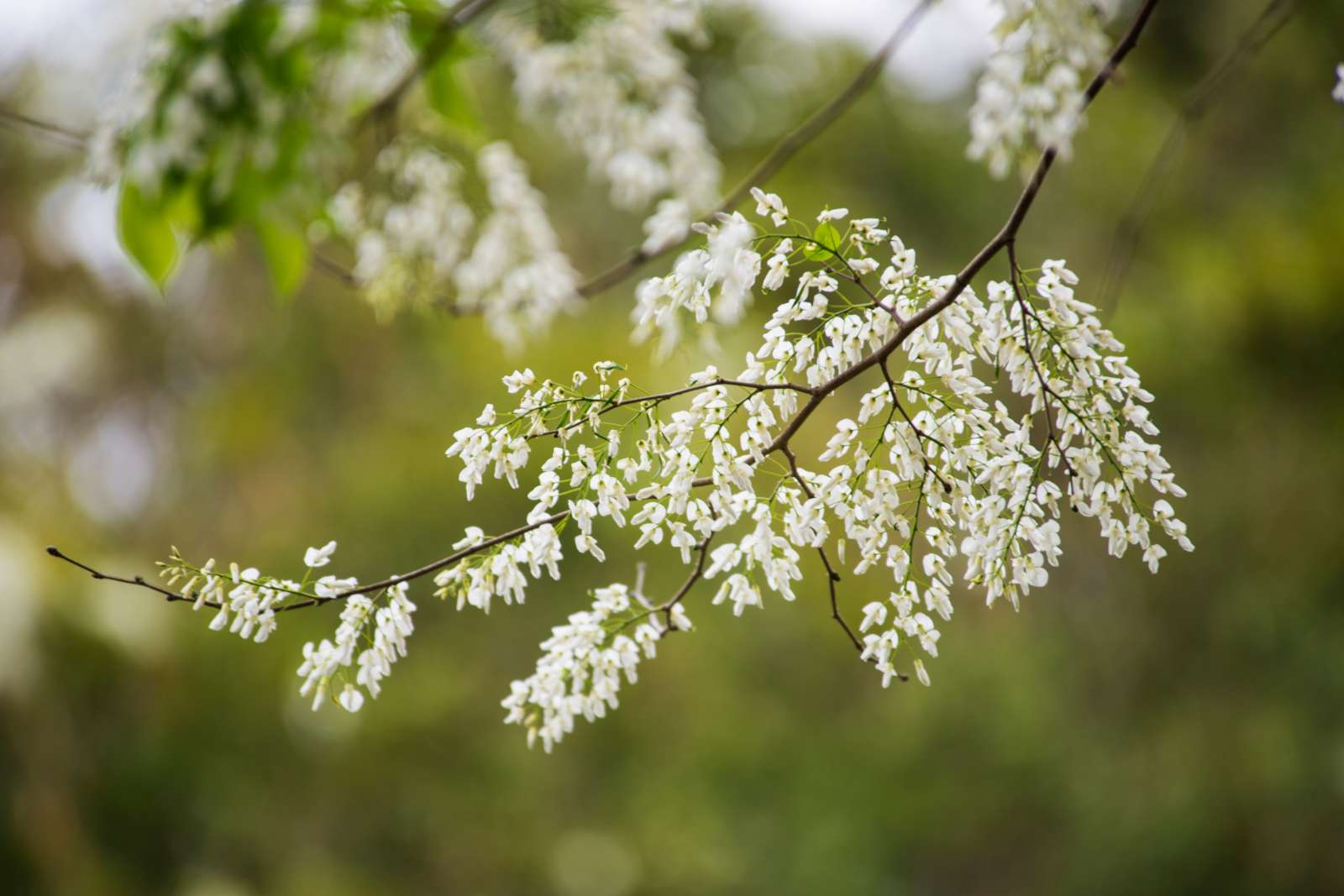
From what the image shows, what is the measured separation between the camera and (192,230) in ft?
5.41

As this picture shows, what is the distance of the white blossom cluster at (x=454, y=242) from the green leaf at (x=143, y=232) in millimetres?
702

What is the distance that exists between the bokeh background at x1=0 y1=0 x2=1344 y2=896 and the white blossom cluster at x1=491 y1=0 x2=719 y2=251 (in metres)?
4.39

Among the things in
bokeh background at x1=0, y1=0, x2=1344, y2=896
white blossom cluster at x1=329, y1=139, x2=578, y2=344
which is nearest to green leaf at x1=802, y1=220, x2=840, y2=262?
white blossom cluster at x1=329, y1=139, x2=578, y2=344

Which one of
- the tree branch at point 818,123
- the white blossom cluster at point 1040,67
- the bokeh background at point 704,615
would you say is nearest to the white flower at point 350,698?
the tree branch at point 818,123

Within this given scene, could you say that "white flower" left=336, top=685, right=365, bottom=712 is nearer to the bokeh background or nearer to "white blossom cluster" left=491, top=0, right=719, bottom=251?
"white blossom cluster" left=491, top=0, right=719, bottom=251

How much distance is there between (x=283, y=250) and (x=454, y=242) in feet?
2.62

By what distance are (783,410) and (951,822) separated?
7.95 meters

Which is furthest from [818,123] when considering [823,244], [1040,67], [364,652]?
[364,652]

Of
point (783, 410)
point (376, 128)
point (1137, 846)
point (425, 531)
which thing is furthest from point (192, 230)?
point (1137, 846)

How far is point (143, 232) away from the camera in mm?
1580

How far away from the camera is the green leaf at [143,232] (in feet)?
5.16

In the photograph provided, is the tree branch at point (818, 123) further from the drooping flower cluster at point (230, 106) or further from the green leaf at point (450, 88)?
the drooping flower cluster at point (230, 106)

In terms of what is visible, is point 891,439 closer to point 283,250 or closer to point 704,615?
point 283,250

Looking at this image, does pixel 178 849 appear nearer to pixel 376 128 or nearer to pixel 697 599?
pixel 697 599
